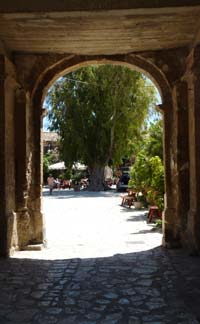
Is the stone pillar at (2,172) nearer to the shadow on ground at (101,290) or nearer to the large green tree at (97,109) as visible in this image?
the shadow on ground at (101,290)

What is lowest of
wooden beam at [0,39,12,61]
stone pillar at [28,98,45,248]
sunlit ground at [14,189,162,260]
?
sunlit ground at [14,189,162,260]

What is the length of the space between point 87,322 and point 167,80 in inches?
211

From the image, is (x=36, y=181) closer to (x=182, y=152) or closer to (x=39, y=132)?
(x=39, y=132)

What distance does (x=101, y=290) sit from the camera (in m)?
5.23

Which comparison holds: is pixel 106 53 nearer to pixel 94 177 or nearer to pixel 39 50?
pixel 39 50

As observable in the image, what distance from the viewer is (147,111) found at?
2958 centimetres

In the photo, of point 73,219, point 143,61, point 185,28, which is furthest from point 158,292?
point 73,219

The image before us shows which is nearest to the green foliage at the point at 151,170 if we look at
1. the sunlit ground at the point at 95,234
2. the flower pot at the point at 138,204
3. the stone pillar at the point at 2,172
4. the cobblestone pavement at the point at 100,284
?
the sunlit ground at the point at 95,234

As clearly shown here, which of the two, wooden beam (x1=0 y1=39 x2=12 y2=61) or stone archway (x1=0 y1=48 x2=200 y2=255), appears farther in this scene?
stone archway (x1=0 y1=48 x2=200 y2=255)

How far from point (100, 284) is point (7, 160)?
3049 millimetres

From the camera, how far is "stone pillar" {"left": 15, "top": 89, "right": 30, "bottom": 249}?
26.5 feet

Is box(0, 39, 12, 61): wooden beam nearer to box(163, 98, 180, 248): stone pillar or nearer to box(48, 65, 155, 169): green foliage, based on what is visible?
box(163, 98, 180, 248): stone pillar

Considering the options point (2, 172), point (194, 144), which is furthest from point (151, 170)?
point (2, 172)

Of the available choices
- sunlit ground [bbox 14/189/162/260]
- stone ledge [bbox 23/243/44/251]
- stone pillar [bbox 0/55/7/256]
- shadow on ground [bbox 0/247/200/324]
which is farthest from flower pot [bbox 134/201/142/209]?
stone pillar [bbox 0/55/7/256]
